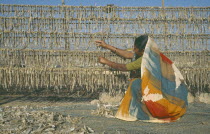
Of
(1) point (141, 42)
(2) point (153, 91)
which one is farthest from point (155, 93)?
(1) point (141, 42)

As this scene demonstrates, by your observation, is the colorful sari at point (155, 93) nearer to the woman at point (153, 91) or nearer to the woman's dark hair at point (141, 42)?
the woman at point (153, 91)

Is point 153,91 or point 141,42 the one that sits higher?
point 141,42

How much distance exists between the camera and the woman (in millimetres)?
3514

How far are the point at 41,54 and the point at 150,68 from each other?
17.2ft

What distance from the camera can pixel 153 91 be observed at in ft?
11.5

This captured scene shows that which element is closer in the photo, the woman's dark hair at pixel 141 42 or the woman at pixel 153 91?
the woman at pixel 153 91

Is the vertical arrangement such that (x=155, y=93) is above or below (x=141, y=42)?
below

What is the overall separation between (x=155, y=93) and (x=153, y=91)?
0.14 feet

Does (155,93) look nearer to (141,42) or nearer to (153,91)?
(153,91)

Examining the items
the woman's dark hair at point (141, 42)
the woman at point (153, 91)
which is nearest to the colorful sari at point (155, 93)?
the woman at point (153, 91)

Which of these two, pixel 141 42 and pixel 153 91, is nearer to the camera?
pixel 153 91

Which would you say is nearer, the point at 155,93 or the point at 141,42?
the point at 155,93

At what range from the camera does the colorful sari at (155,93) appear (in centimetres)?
351

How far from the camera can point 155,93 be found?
11.5 feet
